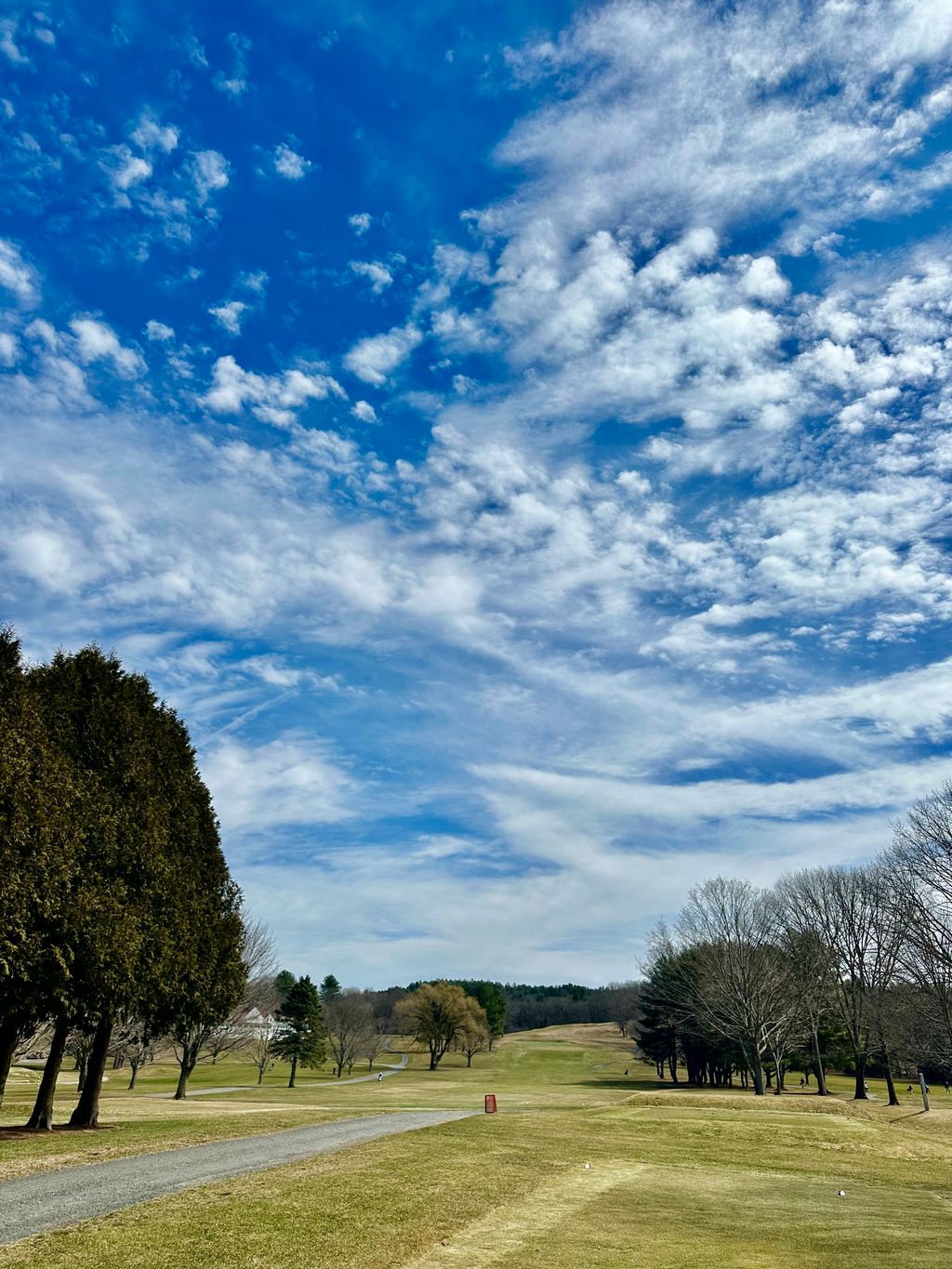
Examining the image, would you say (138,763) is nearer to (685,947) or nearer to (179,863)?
(179,863)

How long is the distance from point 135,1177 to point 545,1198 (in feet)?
26.2

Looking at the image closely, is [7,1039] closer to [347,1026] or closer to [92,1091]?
[92,1091]

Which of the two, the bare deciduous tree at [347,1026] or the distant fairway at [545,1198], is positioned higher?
Answer: the bare deciduous tree at [347,1026]

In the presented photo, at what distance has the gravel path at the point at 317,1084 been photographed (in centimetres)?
5925

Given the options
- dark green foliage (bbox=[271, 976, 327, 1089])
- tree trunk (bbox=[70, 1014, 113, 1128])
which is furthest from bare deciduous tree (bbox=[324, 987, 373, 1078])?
tree trunk (bbox=[70, 1014, 113, 1128])

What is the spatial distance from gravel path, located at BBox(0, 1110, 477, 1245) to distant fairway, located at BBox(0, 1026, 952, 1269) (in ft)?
2.34

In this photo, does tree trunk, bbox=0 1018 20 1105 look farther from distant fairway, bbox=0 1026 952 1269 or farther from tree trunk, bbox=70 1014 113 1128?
distant fairway, bbox=0 1026 952 1269

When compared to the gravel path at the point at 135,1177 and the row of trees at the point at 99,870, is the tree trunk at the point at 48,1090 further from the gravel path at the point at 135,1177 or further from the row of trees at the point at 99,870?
the gravel path at the point at 135,1177

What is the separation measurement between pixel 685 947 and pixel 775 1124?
118 feet

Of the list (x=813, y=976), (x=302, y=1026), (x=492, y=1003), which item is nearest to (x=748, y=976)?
(x=813, y=976)

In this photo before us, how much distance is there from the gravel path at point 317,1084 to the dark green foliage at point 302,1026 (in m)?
2.52

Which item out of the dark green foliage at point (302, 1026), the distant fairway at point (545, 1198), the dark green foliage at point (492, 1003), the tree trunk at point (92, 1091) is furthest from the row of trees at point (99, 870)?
the dark green foliage at point (492, 1003)

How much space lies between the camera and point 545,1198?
1678cm

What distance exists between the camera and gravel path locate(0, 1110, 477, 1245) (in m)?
13.1
